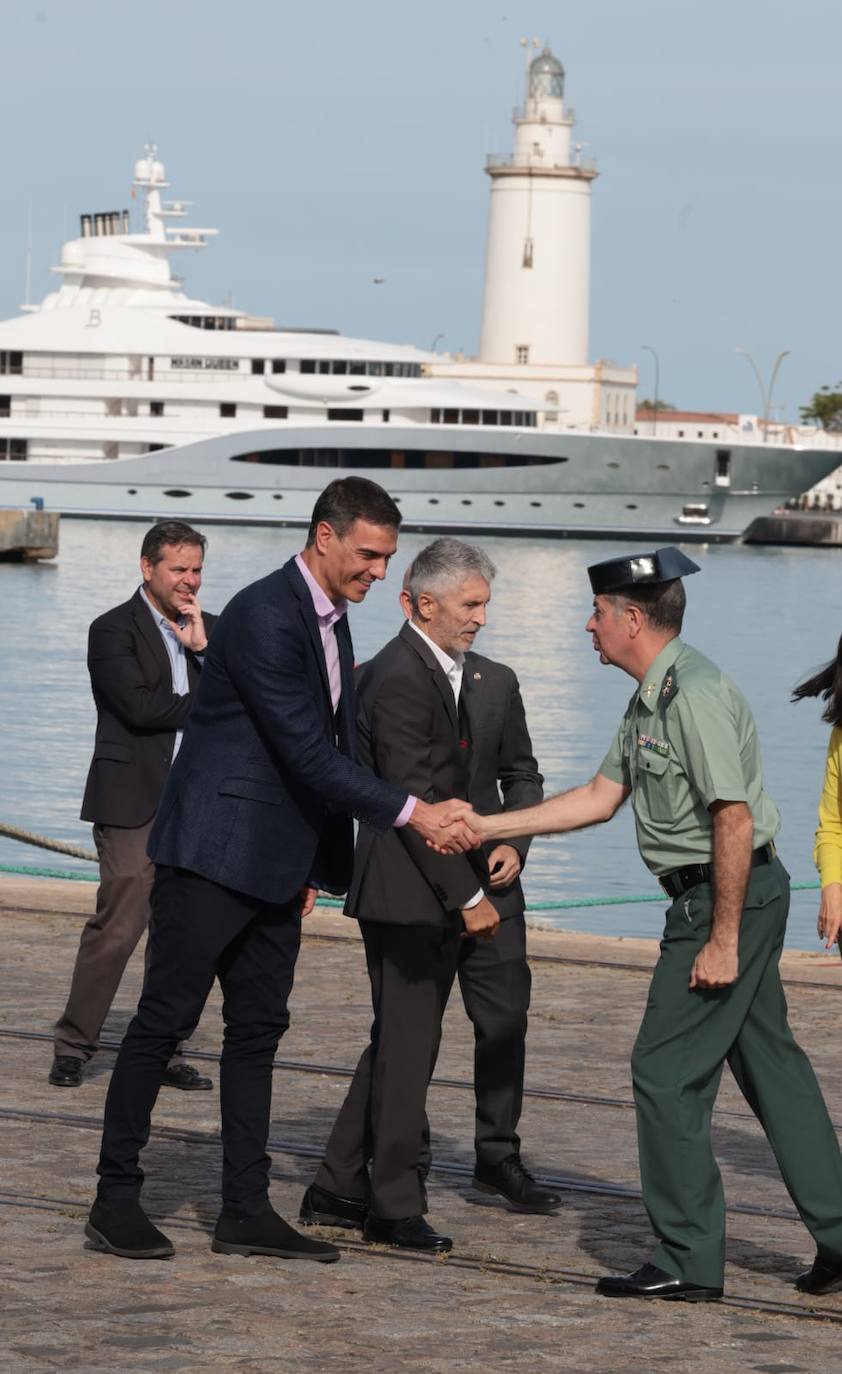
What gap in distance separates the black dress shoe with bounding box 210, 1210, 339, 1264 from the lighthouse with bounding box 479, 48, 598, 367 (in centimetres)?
8228

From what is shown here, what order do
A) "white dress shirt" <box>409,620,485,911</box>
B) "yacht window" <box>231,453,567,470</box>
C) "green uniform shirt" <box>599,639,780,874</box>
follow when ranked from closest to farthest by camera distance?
"green uniform shirt" <box>599,639,780,874</box>, "white dress shirt" <box>409,620,485,911</box>, "yacht window" <box>231,453,567,470</box>

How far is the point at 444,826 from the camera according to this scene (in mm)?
5035

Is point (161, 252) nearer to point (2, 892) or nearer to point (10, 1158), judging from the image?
point (2, 892)

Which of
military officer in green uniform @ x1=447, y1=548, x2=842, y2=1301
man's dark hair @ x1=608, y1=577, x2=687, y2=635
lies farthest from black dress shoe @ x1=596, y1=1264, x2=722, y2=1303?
man's dark hair @ x1=608, y1=577, x2=687, y2=635

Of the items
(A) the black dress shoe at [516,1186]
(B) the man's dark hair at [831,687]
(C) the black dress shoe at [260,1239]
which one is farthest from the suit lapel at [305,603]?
(A) the black dress shoe at [516,1186]

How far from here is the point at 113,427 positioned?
240 feet

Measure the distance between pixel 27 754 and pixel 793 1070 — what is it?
20.2 meters

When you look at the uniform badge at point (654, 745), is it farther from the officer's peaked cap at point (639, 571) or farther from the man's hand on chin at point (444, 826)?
the man's hand on chin at point (444, 826)

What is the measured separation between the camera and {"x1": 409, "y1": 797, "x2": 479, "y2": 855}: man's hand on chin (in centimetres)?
501

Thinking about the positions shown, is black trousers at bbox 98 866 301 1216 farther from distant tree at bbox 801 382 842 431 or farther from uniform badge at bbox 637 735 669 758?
distant tree at bbox 801 382 842 431

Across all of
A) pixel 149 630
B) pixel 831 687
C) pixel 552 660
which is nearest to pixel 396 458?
pixel 552 660

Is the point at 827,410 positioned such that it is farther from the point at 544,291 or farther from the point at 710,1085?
the point at 710,1085

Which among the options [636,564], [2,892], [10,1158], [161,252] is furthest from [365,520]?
[161,252]

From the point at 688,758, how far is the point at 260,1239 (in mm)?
1374
